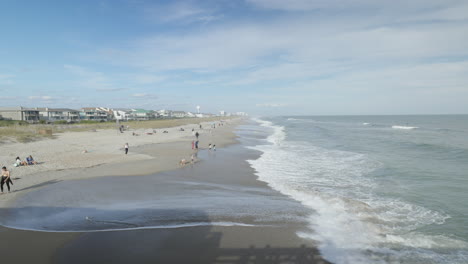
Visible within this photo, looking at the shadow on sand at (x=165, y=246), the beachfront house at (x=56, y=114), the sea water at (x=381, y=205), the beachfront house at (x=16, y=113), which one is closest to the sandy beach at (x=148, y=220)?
the shadow on sand at (x=165, y=246)

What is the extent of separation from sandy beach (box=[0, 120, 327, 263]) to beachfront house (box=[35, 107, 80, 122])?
8402 centimetres

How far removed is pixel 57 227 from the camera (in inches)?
309

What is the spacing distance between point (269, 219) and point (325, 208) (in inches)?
110

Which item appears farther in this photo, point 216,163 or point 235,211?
point 216,163

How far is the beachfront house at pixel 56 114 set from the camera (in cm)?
8381

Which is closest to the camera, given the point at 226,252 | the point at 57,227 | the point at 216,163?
the point at 226,252

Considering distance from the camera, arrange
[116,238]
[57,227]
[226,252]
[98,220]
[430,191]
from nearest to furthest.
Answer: [226,252] < [116,238] < [57,227] < [98,220] < [430,191]

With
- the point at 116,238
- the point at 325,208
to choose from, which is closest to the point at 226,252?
the point at 116,238

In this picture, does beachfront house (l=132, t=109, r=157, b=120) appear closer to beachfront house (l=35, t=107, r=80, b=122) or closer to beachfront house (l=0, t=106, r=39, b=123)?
beachfront house (l=35, t=107, r=80, b=122)

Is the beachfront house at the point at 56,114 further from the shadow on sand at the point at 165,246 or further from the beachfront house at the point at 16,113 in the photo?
the shadow on sand at the point at 165,246

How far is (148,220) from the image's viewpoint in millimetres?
8477

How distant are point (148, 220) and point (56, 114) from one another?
325ft

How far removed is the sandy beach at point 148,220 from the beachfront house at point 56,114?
8402 cm

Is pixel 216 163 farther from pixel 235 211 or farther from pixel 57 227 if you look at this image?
pixel 57 227
